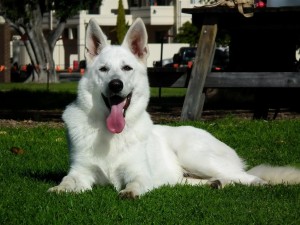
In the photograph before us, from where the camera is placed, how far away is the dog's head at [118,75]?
609 centimetres

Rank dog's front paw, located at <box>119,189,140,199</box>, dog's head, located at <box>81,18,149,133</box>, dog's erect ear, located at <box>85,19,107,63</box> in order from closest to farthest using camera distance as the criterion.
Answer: dog's front paw, located at <box>119,189,140,199</box>, dog's head, located at <box>81,18,149,133</box>, dog's erect ear, located at <box>85,19,107,63</box>

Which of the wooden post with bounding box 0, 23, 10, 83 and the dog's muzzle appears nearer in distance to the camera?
the dog's muzzle

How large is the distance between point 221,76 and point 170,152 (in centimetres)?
515

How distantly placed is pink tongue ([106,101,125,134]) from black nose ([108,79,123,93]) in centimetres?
24

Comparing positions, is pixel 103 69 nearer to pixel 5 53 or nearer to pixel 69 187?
pixel 69 187

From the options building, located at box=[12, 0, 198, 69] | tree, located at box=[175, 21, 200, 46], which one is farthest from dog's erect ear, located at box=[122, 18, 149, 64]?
building, located at box=[12, 0, 198, 69]

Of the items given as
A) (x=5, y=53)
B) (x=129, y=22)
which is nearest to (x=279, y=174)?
(x=5, y=53)

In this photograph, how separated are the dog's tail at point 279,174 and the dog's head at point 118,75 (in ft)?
4.23

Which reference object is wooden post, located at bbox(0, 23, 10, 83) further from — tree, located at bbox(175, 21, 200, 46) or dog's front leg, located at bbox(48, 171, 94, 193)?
dog's front leg, located at bbox(48, 171, 94, 193)

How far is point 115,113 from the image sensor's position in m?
6.18

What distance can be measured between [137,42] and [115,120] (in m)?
0.76

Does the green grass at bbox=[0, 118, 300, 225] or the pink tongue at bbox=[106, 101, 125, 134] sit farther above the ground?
the pink tongue at bbox=[106, 101, 125, 134]

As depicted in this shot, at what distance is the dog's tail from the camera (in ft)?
21.7

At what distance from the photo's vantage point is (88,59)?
6340 millimetres
